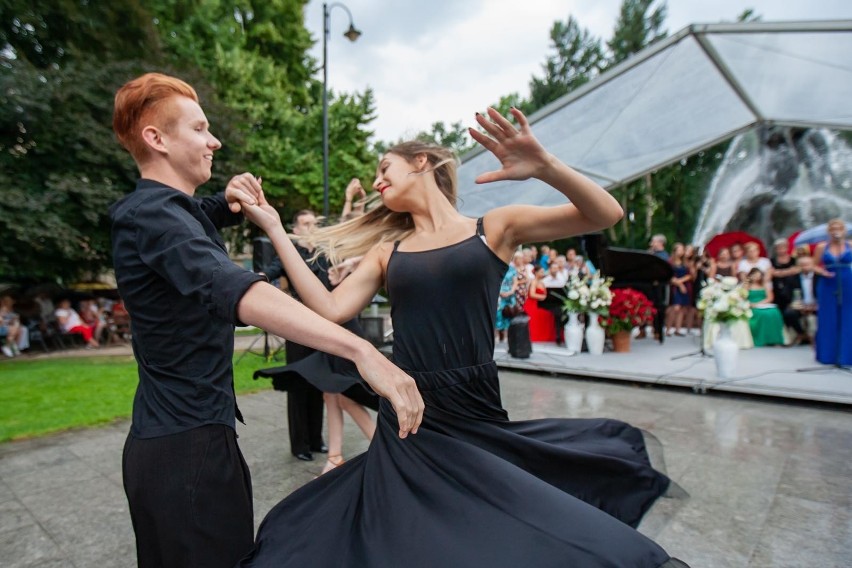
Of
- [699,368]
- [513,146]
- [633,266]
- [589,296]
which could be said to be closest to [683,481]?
[513,146]

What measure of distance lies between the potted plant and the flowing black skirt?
752 cm

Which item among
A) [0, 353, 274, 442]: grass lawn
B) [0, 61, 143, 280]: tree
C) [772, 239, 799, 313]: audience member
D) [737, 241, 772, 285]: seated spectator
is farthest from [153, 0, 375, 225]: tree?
[772, 239, 799, 313]: audience member

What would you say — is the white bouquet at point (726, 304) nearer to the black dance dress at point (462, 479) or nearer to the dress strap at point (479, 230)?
the black dance dress at point (462, 479)

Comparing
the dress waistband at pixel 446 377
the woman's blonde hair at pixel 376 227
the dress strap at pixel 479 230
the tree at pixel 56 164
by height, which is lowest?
the dress waistband at pixel 446 377

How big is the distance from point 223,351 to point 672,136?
11.8 m

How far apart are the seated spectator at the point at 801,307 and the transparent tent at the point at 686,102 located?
3.02 metres

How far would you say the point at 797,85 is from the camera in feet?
32.6

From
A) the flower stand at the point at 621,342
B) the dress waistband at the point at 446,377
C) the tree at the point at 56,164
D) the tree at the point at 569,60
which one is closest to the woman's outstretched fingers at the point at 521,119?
the dress waistband at the point at 446,377

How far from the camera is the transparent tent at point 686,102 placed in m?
9.20

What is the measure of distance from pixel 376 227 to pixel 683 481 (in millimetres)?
3032

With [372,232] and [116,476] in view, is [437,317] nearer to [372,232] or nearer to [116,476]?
[372,232]

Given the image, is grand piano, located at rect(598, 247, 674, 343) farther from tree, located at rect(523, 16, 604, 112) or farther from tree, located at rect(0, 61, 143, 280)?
tree, located at rect(523, 16, 604, 112)

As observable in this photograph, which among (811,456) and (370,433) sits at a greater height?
(370,433)

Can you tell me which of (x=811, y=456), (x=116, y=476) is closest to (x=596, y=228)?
(x=811, y=456)
